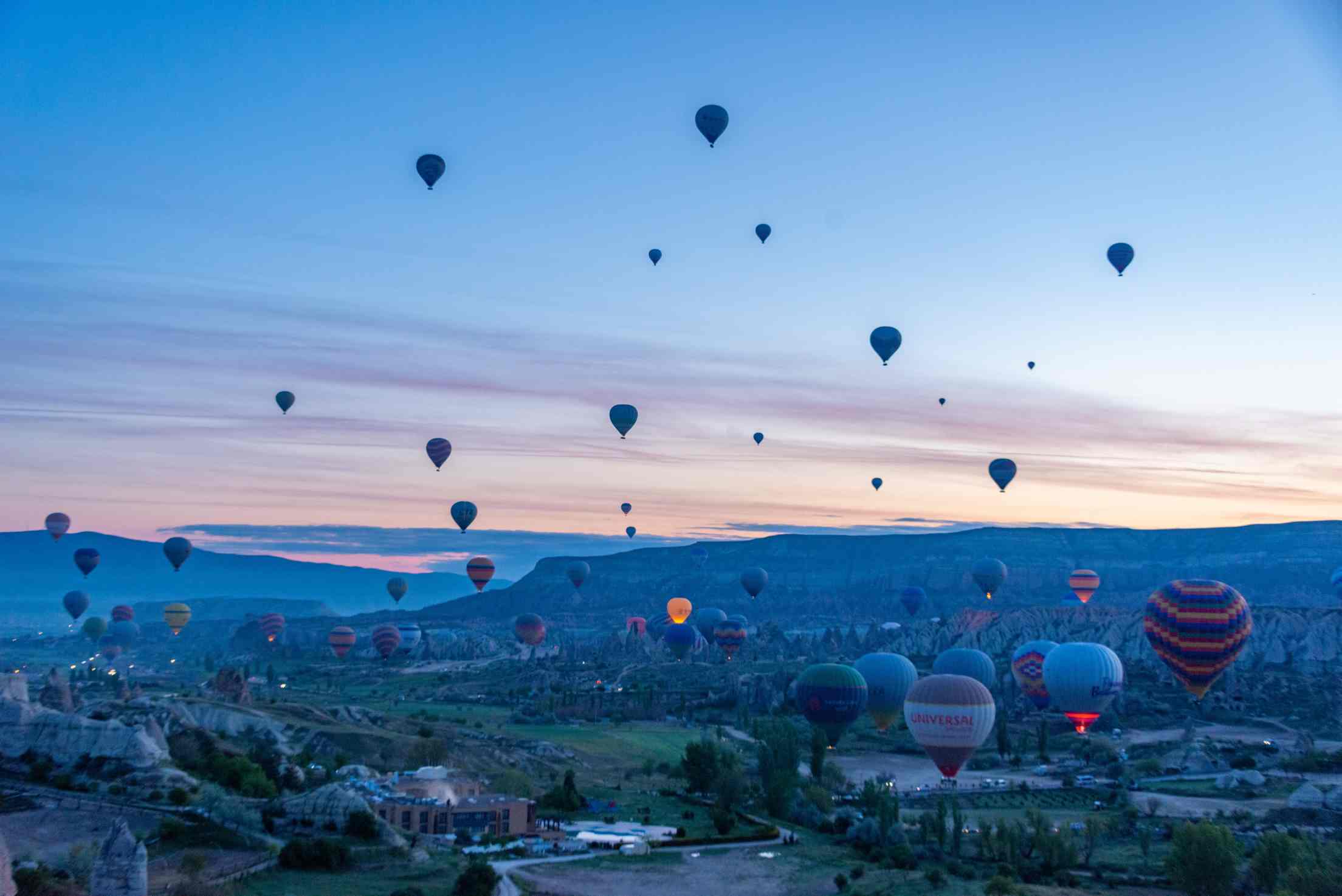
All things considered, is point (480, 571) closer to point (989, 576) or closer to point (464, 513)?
point (464, 513)

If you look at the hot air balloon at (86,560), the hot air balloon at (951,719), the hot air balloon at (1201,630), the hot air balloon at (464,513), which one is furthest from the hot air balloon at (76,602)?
the hot air balloon at (1201,630)

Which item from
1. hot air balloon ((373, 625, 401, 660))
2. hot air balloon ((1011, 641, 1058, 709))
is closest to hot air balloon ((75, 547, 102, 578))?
hot air balloon ((373, 625, 401, 660))

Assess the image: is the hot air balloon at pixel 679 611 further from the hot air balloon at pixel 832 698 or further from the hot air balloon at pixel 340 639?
the hot air balloon at pixel 832 698

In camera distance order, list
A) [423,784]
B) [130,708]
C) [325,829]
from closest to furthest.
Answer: [325,829] → [423,784] → [130,708]

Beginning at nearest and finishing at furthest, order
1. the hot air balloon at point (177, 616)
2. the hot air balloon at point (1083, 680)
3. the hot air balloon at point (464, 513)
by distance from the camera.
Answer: the hot air balloon at point (1083, 680)
the hot air balloon at point (464, 513)
the hot air balloon at point (177, 616)

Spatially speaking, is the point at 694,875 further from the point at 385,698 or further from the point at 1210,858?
the point at 385,698

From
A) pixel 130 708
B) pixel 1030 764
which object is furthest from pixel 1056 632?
pixel 130 708
